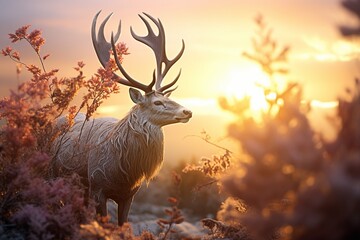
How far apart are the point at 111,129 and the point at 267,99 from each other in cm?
411

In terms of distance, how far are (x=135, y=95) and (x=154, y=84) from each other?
1.11 ft

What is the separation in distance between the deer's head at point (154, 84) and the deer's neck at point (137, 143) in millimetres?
125

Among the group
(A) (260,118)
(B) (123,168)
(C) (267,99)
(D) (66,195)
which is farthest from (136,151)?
(A) (260,118)

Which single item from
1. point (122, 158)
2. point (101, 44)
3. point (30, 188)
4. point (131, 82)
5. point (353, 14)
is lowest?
point (30, 188)

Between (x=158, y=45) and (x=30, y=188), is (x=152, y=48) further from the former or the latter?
(x=30, y=188)

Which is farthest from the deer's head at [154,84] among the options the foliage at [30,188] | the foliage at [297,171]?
the foliage at [297,171]

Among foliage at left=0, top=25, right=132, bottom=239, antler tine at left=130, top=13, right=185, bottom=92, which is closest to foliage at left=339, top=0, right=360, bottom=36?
foliage at left=0, top=25, right=132, bottom=239

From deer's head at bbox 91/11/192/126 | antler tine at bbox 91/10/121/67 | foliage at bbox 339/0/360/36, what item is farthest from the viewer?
antler tine at bbox 91/10/121/67

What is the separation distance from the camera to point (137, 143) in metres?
7.11

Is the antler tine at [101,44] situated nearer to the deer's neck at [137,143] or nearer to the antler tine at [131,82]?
the antler tine at [131,82]

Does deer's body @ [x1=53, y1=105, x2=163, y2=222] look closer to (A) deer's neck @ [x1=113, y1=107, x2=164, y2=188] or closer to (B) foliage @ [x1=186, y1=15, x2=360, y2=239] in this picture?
(A) deer's neck @ [x1=113, y1=107, x2=164, y2=188]

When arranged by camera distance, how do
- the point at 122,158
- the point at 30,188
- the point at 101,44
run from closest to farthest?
the point at 30,188 < the point at 122,158 < the point at 101,44

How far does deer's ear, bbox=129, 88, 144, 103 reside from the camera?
23.6 feet

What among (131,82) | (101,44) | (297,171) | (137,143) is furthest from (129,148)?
(297,171)
